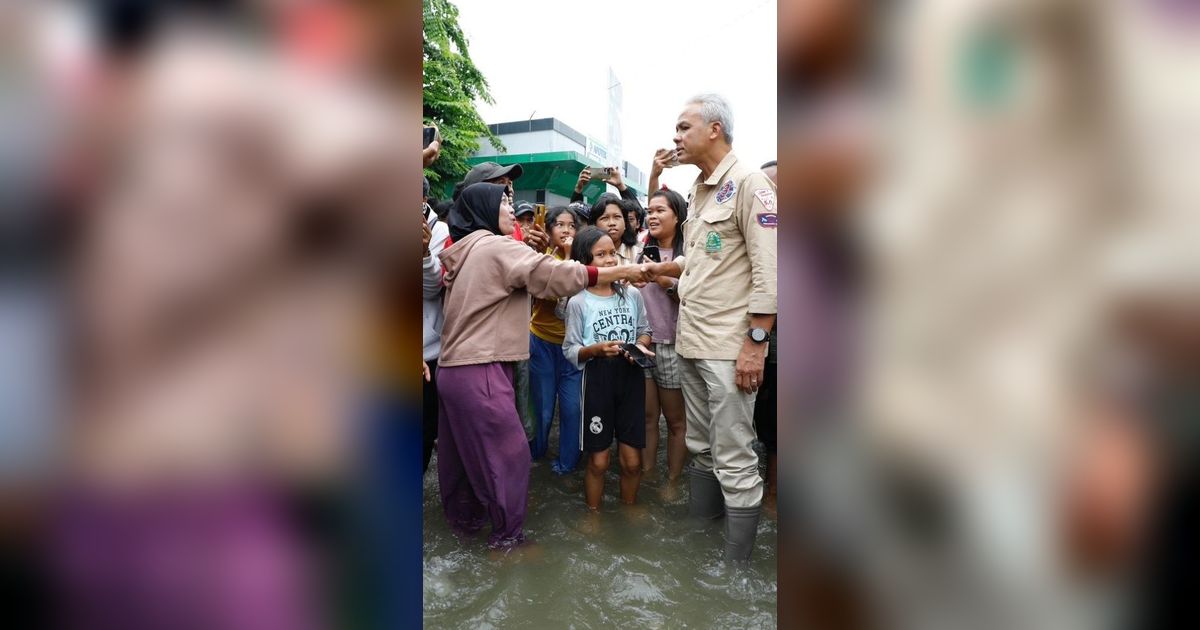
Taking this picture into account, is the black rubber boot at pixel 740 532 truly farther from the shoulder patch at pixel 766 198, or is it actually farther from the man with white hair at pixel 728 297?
the shoulder patch at pixel 766 198

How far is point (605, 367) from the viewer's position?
3299mm

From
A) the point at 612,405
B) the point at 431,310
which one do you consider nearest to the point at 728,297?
the point at 612,405

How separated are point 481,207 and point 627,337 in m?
1.16

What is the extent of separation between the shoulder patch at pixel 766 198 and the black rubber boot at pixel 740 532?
1356 millimetres

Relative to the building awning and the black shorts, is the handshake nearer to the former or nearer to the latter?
the black shorts

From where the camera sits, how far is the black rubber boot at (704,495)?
10.2 feet

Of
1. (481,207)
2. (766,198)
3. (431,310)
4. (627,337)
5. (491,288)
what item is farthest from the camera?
(627,337)

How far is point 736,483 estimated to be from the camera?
2.60 metres

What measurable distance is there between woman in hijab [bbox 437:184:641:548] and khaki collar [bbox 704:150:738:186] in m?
0.57

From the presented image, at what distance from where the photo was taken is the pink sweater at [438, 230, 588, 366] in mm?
2693

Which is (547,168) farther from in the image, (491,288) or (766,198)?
(766,198)

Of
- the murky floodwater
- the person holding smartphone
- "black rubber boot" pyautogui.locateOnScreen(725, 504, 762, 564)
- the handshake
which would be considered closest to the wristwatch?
the handshake

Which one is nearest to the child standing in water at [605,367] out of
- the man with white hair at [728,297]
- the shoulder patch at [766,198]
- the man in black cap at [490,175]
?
the man in black cap at [490,175]

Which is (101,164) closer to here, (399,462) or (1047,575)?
(399,462)
